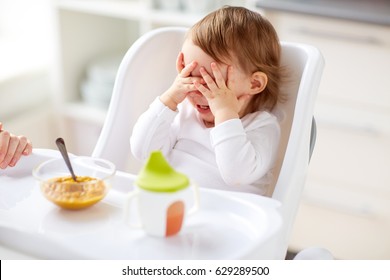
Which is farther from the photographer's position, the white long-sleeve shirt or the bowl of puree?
the white long-sleeve shirt

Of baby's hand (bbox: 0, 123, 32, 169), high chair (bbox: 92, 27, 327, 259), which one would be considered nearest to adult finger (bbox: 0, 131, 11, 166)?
baby's hand (bbox: 0, 123, 32, 169)

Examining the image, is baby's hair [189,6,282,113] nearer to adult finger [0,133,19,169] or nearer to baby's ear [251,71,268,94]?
baby's ear [251,71,268,94]

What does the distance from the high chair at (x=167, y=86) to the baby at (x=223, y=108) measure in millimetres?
39

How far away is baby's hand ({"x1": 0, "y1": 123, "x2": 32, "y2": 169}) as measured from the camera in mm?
1037

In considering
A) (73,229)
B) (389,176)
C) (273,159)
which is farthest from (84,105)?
(73,229)

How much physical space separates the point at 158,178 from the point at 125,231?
123 millimetres

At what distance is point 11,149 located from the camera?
105 centimetres

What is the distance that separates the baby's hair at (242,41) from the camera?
1120 millimetres

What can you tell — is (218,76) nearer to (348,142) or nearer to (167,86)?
(167,86)

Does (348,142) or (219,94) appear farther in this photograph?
(348,142)

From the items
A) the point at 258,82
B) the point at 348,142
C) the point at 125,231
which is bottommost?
the point at 348,142

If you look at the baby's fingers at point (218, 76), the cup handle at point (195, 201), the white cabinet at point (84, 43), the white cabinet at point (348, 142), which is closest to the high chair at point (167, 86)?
the baby's fingers at point (218, 76)

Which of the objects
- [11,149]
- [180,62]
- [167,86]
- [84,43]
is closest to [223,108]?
[180,62]

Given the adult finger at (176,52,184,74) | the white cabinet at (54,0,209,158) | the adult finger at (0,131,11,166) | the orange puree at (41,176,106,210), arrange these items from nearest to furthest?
the orange puree at (41,176,106,210), the adult finger at (0,131,11,166), the adult finger at (176,52,184,74), the white cabinet at (54,0,209,158)
